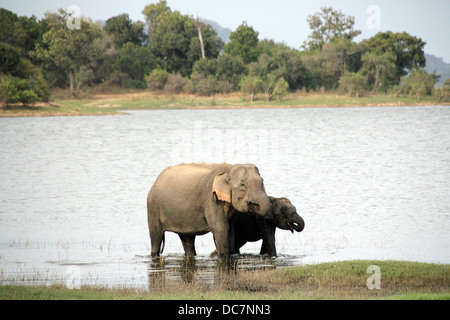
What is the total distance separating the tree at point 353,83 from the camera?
83.4m

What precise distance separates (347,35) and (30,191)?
8866cm

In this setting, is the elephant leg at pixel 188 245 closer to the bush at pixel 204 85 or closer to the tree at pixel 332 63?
the bush at pixel 204 85

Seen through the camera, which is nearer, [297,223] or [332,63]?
[297,223]

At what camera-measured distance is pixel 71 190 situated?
101 ft

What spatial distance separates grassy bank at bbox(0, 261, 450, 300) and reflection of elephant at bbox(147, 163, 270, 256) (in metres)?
1.32

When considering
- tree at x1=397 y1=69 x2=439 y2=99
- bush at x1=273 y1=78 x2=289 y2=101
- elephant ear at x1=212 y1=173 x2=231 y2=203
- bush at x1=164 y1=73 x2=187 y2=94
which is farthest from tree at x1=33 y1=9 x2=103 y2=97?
elephant ear at x1=212 y1=173 x2=231 y2=203

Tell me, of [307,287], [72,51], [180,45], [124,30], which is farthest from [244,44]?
[307,287]

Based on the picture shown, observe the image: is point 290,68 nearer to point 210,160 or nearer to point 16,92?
point 16,92

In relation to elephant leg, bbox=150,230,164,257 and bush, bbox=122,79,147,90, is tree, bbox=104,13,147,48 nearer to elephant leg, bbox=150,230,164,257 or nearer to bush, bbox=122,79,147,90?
bush, bbox=122,79,147,90

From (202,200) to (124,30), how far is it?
9186 centimetres

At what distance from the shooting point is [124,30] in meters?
105

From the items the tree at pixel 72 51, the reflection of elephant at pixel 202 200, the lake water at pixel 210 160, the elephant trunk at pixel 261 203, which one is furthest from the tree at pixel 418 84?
the elephant trunk at pixel 261 203

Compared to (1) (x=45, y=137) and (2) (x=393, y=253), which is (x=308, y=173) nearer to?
(2) (x=393, y=253)

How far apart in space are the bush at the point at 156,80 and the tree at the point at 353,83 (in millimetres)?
19735
